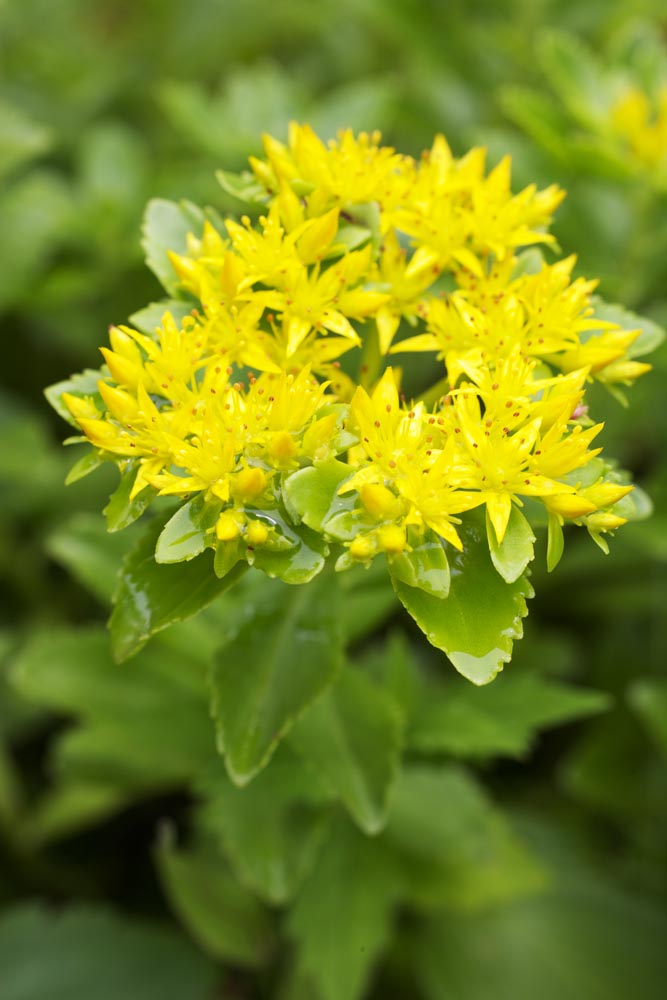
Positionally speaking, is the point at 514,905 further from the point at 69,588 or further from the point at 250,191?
the point at 250,191

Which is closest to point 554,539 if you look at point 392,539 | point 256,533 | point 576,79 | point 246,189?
point 392,539

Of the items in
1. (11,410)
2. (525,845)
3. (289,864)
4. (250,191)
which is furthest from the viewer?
(11,410)

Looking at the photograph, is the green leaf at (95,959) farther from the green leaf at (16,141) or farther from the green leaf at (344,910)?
the green leaf at (16,141)

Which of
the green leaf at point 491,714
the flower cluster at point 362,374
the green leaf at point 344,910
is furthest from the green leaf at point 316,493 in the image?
the green leaf at point 344,910

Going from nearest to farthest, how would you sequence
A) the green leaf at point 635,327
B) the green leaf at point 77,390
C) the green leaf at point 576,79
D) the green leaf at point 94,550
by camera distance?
the green leaf at point 77,390
the green leaf at point 635,327
the green leaf at point 94,550
the green leaf at point 576,79

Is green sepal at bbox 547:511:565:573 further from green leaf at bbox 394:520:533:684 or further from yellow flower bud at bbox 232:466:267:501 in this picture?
yellow flower bud at bbox 232:466:267:501

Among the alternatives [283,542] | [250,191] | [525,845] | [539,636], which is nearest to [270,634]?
[283,542]

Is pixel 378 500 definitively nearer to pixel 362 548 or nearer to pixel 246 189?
pixel 362 548
